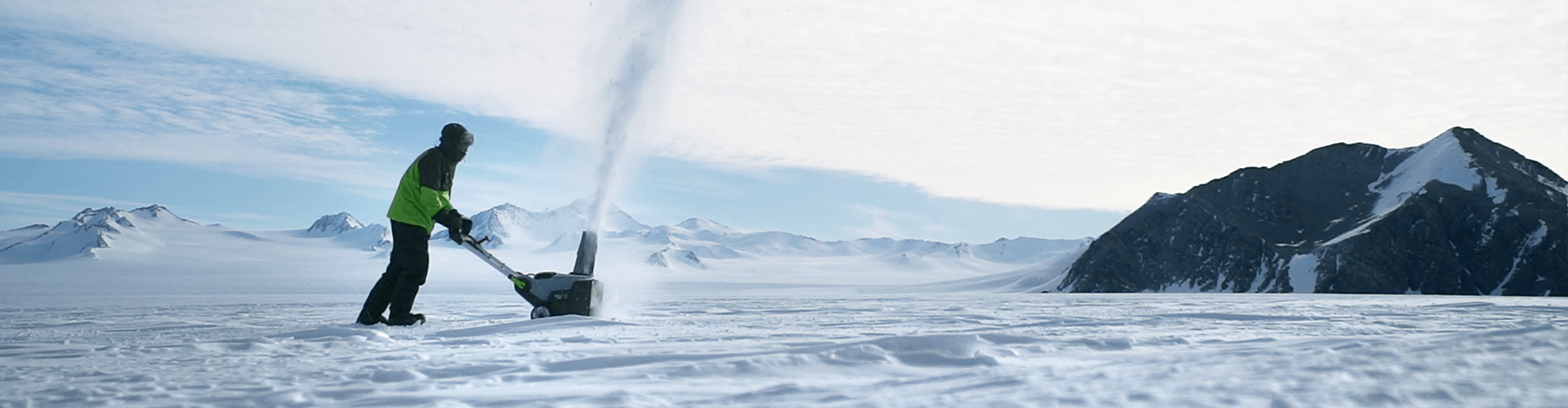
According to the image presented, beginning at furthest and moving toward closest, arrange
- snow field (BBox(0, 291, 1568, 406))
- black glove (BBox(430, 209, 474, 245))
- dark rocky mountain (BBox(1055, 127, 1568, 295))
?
dark rocky mountain (BBox(1055, 127, 1568, 295)) → black glove (BBox(430, 209, 474, 245)) → snow field (BBox(0, 291, 1568, 406))

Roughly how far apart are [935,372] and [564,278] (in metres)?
4.89

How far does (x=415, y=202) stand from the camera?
7141 millimetres

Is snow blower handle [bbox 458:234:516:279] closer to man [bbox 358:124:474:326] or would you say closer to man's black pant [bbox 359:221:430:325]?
man [bbox 358:124:474:326]

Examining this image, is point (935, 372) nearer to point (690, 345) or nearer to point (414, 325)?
point (690, 345)

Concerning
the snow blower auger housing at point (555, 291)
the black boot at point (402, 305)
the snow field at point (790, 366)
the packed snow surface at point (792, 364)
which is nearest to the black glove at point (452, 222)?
the snow blower auger housing at point (555, 291)

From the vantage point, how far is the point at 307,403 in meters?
2.93

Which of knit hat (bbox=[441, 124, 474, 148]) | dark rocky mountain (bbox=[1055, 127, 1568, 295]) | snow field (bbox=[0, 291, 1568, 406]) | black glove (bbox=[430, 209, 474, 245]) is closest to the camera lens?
snow field (bbox=[0, 291, 1568, 406])

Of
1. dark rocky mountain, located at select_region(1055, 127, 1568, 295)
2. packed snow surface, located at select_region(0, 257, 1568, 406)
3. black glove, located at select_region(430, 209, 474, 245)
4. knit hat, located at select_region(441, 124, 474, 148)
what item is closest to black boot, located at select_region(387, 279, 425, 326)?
packed snow surface, located at select_region(0, 257, 1568, 406)

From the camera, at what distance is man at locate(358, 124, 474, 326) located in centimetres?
699

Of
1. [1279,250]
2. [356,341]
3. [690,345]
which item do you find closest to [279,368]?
[356,341]

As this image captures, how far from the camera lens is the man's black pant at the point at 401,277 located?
698 cm

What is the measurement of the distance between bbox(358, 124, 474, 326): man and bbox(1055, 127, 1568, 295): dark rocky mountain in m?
114

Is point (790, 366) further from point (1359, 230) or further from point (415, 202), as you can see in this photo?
point (1359, 230)

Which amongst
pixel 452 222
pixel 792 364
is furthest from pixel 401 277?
pixel 792 364
